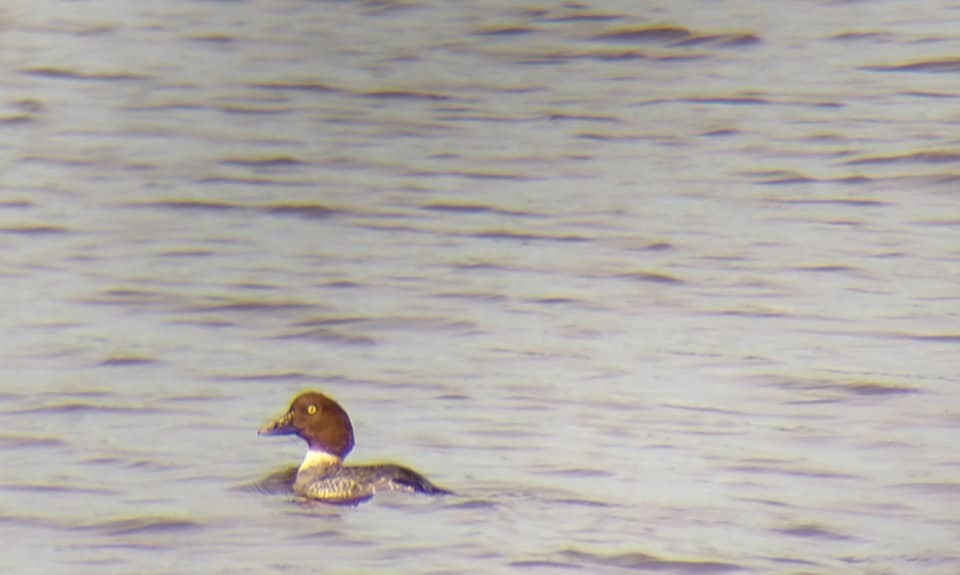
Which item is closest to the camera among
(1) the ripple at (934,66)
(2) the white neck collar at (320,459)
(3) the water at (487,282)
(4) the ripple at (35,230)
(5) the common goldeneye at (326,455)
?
(3) the water at (487,282)

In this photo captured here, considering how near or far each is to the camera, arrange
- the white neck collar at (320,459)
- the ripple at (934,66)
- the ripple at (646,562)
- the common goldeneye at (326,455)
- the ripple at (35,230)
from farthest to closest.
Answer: the ripple at (934,66), the white neck collar at (320,459), the common goldeneye at (326,455), the ripple at (35,230), the ripple at (646,562)

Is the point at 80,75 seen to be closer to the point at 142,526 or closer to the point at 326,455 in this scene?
the point at 142,526

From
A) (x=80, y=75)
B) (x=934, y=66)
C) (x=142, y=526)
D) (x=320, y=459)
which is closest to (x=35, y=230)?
(x=320, y=459)

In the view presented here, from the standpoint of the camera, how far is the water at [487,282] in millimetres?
1374

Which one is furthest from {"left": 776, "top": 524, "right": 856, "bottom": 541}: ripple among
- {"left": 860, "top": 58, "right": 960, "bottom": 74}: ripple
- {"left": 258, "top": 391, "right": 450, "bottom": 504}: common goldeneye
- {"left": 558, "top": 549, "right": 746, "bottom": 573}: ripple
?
{"left": 860, "top": 58, "right": 960, "bottom": 74}: ripple

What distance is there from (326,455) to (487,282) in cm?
90

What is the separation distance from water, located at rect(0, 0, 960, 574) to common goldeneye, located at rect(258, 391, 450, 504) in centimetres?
13

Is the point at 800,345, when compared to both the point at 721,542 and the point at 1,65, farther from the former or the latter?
the point at 1,65

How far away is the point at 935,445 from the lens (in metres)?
6.50

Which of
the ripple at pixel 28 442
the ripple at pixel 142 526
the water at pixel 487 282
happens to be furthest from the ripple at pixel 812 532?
the ripple at pixel 28 442

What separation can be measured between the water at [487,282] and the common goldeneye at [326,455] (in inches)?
5.3

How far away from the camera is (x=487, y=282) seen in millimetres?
6715

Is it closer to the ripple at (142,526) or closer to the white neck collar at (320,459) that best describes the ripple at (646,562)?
the ripple at (142,526)

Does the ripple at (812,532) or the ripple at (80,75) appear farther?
the ripple at (812,532)
